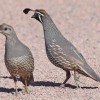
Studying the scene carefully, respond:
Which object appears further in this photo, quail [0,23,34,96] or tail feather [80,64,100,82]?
tail feather [80,64,100,82]

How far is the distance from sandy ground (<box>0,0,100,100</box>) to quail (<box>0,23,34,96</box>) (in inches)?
15.4

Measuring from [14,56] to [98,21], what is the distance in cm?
911

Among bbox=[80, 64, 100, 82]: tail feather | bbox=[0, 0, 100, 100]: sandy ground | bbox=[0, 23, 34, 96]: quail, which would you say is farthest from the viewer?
bbox=[80, 64, 100, 82]: tail feather

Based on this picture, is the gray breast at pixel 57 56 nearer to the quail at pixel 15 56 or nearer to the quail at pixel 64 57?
the quail at pixel 64 57

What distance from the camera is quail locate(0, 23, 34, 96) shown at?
9789mm

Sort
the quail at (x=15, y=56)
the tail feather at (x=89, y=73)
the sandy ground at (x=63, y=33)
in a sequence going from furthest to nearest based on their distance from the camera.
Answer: the tail feather at (x=89, y=73) < the sandy ground at (x=63, y=33) < the quail at (x=15, y=56)

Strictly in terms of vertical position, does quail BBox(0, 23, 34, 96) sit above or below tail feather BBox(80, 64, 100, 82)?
above

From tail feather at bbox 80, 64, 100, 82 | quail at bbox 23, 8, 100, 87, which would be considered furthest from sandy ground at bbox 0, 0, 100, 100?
quail at bbox 23, 8, 100, 87

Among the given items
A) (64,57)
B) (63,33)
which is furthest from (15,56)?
(63,33)

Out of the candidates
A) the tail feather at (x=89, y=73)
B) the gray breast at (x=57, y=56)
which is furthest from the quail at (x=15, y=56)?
the tail feather at (x=89, y=73)

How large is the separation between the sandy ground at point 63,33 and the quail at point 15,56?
0.39 m

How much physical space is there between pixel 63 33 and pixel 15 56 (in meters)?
7.07

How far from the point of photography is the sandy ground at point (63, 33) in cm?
1022

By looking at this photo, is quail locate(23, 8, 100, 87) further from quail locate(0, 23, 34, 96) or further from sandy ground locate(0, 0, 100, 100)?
quail locate(0, 23, 34, 96)
